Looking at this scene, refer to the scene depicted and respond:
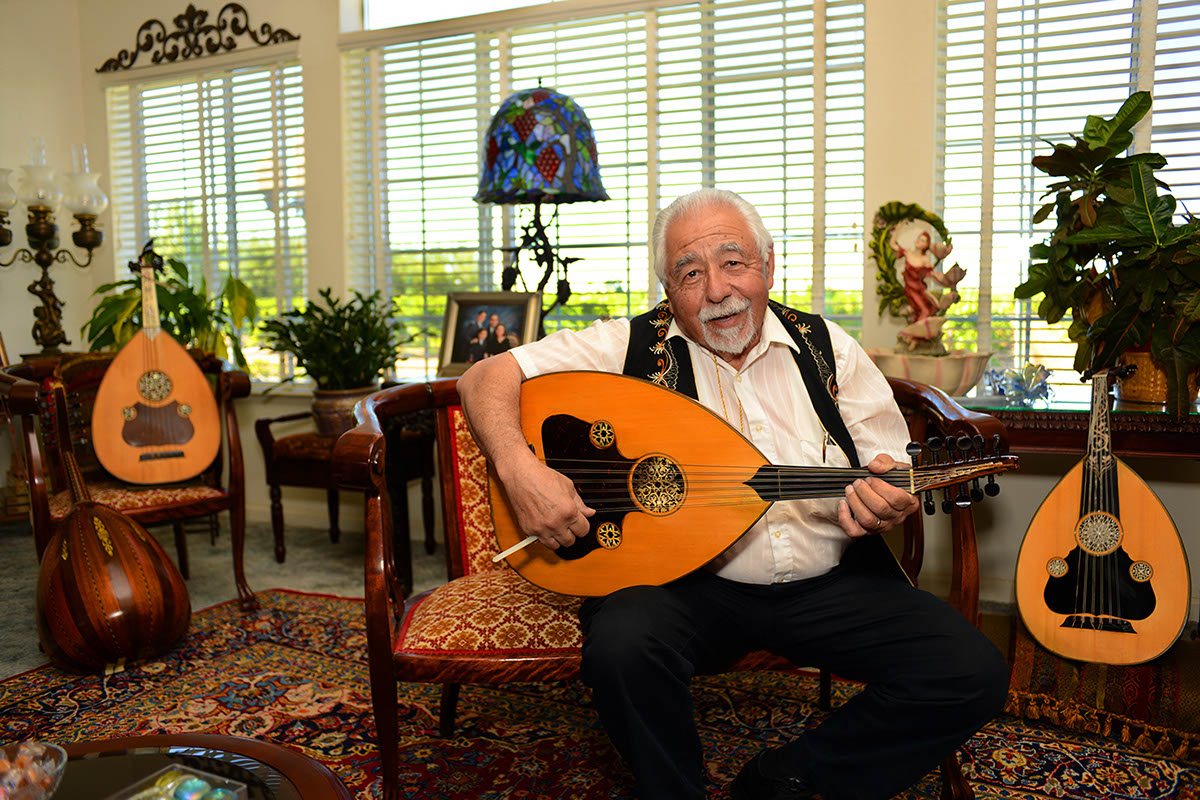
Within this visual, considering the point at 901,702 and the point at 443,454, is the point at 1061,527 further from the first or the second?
the point at 443,454

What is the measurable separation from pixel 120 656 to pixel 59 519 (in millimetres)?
487

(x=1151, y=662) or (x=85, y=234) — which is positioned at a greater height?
(x=85, y=234)

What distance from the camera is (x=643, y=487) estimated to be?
160 cm

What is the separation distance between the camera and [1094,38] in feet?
9.48

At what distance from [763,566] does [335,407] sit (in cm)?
234

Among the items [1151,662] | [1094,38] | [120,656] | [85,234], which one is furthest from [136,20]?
[1151,662]

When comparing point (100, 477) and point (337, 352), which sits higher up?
point (337, 352)

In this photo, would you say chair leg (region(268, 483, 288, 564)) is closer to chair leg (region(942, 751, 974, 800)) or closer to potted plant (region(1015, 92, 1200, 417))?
chair leg (region(942, 751, 974, 800))

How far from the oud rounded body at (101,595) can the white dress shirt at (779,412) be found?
1523mm

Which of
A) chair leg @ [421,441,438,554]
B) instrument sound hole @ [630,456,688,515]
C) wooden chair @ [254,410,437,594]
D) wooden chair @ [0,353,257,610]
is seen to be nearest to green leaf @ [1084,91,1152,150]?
instrument sound hole @ [630,456,688,515]

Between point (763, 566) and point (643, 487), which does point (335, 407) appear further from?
point (763, 566)

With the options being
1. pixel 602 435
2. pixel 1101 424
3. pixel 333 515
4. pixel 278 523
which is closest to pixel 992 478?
pixel 602 435

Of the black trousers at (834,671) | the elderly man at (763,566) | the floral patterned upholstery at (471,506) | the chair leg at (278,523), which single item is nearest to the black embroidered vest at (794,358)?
the elderly man at (763,566)

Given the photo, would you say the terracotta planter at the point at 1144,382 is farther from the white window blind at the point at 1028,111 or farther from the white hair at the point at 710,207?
the white hair at the point at 710,207
